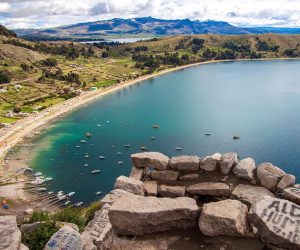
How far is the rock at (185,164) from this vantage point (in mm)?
21516

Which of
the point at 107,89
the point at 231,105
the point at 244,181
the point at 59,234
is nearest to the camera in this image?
the point at 59,234

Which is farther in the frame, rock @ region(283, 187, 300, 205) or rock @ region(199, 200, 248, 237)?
rock @ region(283, 187, 300, 205)

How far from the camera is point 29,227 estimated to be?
76.7 ft

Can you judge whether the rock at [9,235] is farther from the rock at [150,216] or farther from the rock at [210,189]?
the rock at [210,189]

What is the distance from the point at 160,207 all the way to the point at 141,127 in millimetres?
92710

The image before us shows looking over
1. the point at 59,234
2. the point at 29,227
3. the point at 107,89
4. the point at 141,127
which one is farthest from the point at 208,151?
the point at 107,89

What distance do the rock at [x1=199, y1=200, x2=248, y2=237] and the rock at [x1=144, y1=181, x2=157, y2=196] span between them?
5.45 m

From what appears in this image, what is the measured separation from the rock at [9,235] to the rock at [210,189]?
987 cm

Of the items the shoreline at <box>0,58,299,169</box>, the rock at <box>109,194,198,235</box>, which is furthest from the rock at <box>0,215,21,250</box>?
the shoreline at <box>0,58,299,169</box>

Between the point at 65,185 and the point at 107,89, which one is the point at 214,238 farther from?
the point at 107,89

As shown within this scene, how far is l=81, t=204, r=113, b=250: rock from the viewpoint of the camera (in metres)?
15.1

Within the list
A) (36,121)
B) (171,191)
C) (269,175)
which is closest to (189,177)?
(171,191)

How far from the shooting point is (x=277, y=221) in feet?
48.3

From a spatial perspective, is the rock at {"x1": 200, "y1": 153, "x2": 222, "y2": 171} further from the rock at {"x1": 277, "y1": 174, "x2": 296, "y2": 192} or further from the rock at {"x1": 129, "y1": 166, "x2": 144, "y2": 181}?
the rock at {"x1": 129, "y1": 166, "x2": 144, "y2": 181}
